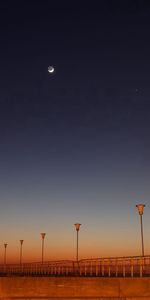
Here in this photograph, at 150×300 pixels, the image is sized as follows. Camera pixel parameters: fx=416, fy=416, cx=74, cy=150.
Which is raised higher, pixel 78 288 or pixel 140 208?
pixel 140 208

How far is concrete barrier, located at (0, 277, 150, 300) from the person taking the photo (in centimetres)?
2009

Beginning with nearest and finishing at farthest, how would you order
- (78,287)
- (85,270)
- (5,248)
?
(78,287) → (85,270) → (5,248)

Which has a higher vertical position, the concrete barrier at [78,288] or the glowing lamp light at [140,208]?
the glowing lamp light at [140,208]

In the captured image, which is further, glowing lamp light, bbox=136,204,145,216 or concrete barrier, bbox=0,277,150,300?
glowing lamp light, bbox=136,204,145,216

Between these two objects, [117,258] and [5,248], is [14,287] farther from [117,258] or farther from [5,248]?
[5,248]

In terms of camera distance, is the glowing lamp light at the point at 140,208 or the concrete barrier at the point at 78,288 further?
the glowing lamp light at the point at 140,208

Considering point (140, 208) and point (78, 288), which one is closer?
point (78, 288)

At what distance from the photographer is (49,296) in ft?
71.6

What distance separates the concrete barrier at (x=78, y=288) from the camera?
65.9ft

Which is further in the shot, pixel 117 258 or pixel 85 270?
pixel 85 270

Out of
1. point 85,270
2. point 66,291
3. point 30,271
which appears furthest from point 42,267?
point 66,291

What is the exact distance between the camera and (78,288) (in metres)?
21.2

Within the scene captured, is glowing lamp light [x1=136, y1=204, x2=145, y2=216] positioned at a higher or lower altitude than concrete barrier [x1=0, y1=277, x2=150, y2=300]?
higher

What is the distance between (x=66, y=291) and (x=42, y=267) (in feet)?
65.9
